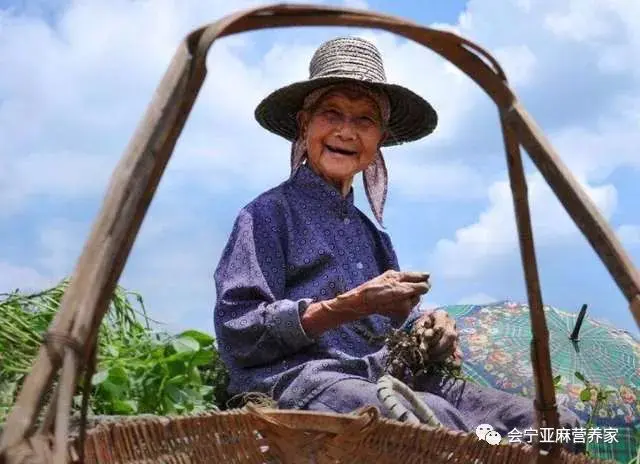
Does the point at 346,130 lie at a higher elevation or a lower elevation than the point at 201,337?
higher

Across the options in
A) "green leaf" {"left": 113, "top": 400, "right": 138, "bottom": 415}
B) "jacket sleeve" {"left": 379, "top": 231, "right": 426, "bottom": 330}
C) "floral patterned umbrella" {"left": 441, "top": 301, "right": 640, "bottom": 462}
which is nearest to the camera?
"green leaf" {"left": 113, "top": 400, "right": 138, "bottom": 415}

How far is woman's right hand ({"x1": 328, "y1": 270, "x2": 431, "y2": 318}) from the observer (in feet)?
5.89

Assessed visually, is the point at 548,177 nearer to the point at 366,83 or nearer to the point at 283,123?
the point at 366,83

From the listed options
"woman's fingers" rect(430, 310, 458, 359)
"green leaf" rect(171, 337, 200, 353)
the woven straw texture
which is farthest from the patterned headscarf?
the woven straw texture

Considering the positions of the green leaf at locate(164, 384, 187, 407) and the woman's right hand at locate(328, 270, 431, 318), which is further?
the green leaf at locate(164, 384, 187, 407)

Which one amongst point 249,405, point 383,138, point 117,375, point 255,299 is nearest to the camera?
point 249,405

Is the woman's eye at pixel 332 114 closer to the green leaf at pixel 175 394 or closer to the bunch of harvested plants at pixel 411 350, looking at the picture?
the bunch of harvested plants at pixel 411 350

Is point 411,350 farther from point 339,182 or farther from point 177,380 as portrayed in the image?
point 177,380

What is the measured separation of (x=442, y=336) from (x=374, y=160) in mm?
502

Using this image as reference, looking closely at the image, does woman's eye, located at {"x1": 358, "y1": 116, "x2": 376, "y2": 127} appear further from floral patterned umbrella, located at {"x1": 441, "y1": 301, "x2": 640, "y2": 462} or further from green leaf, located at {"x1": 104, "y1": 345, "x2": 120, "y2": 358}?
floral patterned umbrella, located at {"x1": 441, "y1": 301, "x2": 640, "y2": 462}

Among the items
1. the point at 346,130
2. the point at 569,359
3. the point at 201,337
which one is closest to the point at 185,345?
the point at 201,337

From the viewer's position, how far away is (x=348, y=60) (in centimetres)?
214

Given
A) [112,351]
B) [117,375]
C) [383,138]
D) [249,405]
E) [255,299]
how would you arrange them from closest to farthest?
[249,405]
[255,299]
[117,375]
[112,351]
[383,138]

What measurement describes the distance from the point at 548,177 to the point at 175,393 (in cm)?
129
